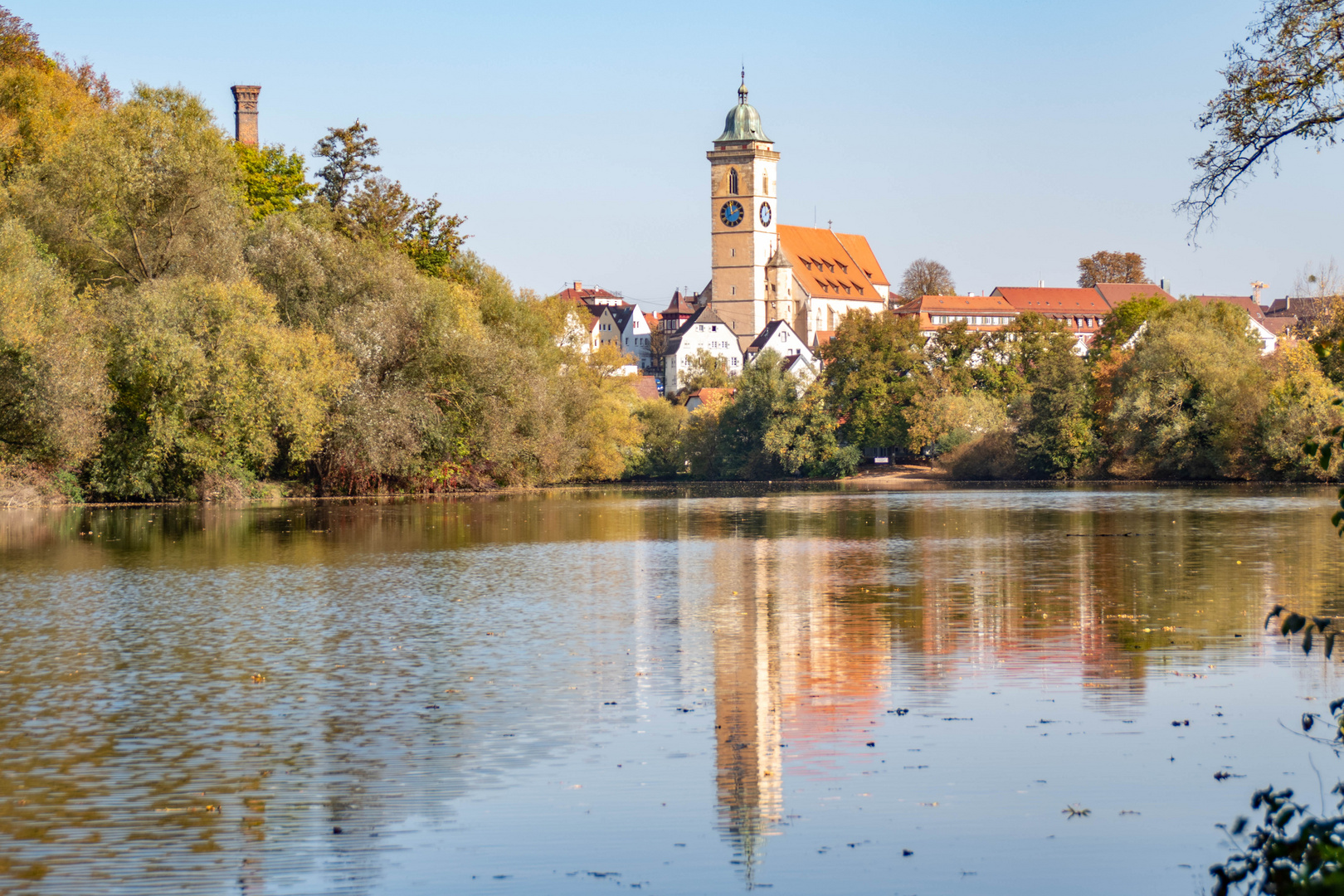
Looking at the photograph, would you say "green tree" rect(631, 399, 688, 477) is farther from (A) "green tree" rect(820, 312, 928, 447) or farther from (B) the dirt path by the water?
(B) the dirt path by the water

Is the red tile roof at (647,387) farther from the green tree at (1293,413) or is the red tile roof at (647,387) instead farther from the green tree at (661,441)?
the green tree at (1293,413)

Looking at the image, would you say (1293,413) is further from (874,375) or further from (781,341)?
(781,341)

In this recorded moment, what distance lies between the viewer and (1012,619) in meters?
19.5

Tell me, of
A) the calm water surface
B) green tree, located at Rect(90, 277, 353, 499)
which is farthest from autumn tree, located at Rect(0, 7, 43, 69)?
the calm water surface

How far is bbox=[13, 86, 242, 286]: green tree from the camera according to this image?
51.4 meters

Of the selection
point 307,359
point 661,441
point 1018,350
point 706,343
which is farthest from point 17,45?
point 706,343

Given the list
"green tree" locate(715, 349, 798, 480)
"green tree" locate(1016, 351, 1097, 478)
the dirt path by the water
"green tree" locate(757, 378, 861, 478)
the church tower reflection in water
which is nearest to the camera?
the church tower reflection in water

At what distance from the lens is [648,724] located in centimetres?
1284

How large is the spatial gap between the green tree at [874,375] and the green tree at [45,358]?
61561 mm

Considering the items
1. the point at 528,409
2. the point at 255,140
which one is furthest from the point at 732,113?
the point at 528,409

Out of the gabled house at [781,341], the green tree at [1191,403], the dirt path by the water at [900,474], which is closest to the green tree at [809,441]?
the dirt path by the water at [900,474]

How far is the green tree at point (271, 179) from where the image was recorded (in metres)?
72.6

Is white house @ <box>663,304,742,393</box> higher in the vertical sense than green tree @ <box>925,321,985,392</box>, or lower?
higher

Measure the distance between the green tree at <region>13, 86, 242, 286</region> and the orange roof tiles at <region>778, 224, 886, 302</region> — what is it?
121m
